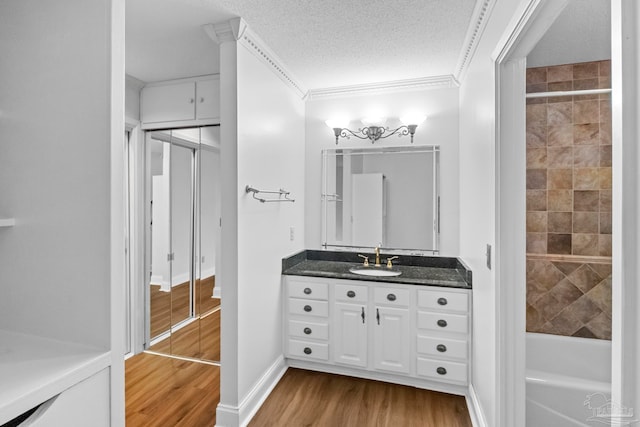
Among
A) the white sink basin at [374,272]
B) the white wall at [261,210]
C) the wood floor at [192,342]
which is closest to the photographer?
the white wall at [261,210]

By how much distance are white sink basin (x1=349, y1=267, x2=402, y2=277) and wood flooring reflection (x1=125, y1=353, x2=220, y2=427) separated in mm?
1410

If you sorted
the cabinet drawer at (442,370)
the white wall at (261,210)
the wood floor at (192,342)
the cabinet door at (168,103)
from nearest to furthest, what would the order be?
the white wall at (261,210)
the cabinet drawer at (442,370)
the cabinet door at (168,103)
the wood floor at (192,342)

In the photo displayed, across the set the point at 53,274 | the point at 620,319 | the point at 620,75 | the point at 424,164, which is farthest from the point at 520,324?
the point at 53,274

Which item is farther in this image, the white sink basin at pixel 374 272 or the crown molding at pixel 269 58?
the white sink basin at pixel 374 272

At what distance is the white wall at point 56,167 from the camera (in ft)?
3.05

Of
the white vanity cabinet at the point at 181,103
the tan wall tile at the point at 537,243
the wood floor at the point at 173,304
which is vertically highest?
the white vanity cabinet at the point at 181,103

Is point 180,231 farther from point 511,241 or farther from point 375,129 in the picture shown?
point 511,241

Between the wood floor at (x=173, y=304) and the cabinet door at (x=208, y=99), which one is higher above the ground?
the cabinet door at (x=208, y=99)

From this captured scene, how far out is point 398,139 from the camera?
3000mm

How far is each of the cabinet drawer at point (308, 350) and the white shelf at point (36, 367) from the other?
1932 millimetres

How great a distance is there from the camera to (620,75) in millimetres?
679

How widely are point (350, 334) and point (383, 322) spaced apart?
0.29 meters

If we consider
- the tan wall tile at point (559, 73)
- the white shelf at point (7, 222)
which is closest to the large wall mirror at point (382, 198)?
the tan wall tile at point (559, 73)

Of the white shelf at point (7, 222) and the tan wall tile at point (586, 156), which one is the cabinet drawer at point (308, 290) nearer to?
the white shelf at point (7, 222)
